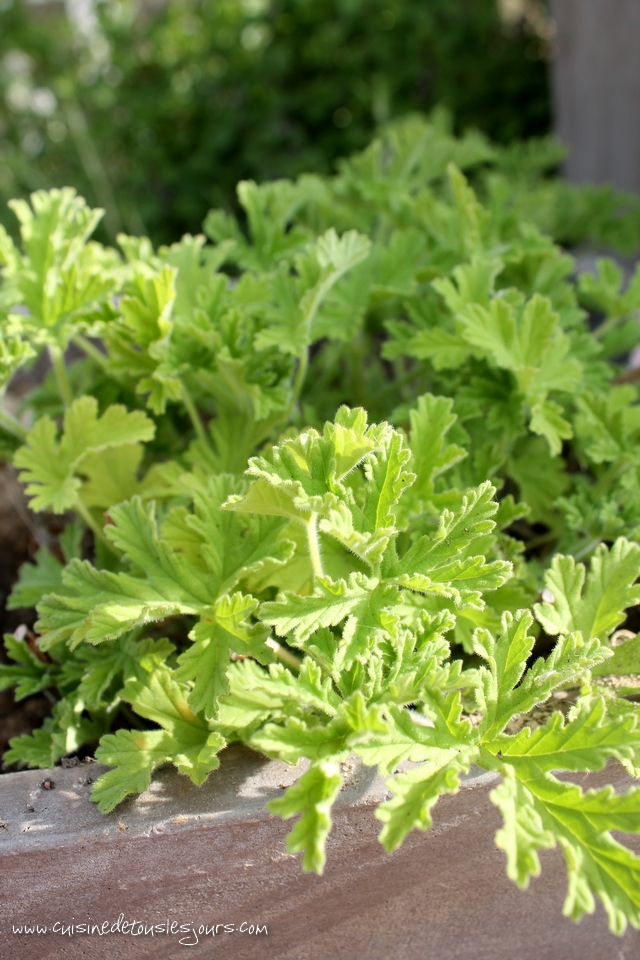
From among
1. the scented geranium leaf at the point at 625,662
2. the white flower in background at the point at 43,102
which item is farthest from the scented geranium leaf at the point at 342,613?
the white flower in background at the point at 43,102

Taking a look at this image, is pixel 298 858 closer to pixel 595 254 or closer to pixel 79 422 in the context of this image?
pixel 79 422

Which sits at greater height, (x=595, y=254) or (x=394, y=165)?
(x=394, y=165)

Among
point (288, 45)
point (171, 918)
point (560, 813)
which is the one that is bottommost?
point (171, 918)

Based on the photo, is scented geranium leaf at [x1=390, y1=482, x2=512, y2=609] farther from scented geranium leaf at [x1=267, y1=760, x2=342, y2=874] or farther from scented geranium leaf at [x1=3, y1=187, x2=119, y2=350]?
scented geranium leaf at [x1=3, y1=187, x2=119, y2=350]

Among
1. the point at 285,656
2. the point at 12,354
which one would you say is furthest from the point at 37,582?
the point at 285,656

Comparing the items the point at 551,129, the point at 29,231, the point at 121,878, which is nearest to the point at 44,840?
the point at 121,878

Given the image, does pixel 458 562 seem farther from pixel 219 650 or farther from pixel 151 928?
pixel 151 928
